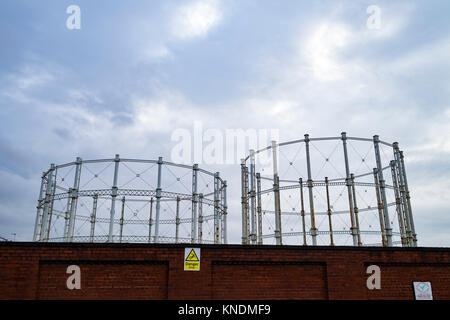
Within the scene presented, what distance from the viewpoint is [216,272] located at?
953cm

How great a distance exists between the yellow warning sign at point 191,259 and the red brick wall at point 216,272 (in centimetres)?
11

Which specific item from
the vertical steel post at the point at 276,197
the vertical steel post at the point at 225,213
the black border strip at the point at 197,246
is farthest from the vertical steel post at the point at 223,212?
the black border strip at the point at 197,246

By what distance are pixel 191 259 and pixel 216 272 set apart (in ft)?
2.40

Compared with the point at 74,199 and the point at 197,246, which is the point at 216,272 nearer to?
the point at 197,246

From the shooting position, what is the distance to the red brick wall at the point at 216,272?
9109mm

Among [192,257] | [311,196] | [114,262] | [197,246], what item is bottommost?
[114,262]

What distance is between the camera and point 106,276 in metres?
9.29

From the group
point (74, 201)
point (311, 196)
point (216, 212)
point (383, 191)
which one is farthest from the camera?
point (216, 212)

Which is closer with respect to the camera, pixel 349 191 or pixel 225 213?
pixel 349 191

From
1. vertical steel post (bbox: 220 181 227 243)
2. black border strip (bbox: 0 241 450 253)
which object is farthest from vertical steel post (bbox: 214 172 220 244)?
black border strip (bbox: 0 241 450 253)

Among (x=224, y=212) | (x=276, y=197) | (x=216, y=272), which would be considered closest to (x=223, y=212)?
(x=224, y=212)
